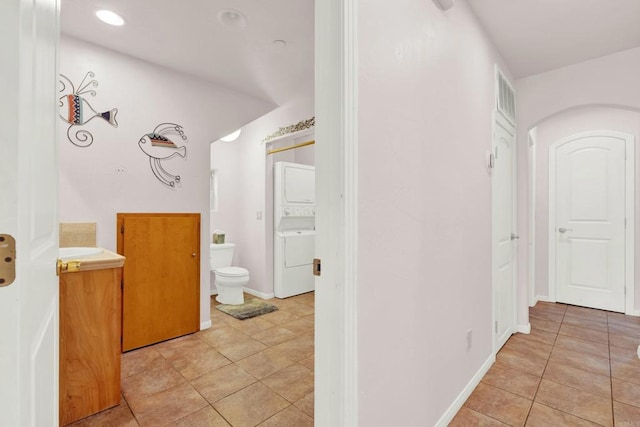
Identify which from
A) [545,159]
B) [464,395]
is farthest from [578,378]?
[545,159]

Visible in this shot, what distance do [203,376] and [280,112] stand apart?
2.90 m

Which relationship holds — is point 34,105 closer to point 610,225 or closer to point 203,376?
point 203,376

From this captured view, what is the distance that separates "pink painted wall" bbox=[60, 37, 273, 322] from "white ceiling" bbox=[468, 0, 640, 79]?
2503mm

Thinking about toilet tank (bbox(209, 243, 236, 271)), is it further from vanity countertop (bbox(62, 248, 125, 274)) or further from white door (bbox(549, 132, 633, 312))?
white door (bbox(549, 132, 633, 312))

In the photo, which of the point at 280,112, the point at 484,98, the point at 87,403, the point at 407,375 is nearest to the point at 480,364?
the point at 407,375

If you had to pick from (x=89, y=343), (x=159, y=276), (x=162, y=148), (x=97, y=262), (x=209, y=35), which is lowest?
(x=89, y=343)

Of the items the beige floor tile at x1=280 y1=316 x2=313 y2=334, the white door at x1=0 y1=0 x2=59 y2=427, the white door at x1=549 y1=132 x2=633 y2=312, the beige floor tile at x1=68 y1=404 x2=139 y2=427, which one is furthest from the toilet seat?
the white door at x1=549 y1=132 x2=633 y2=312

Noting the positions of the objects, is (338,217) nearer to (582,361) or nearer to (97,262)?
(97,262)

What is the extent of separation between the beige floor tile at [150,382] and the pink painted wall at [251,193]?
1867 mm

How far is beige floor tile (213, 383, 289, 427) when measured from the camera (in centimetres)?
170

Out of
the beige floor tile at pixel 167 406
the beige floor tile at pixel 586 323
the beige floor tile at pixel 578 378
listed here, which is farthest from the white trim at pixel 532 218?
the beige floor tile at pixel 167 406

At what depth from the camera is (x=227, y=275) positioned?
141 inches

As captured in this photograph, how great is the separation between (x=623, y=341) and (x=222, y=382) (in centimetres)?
351

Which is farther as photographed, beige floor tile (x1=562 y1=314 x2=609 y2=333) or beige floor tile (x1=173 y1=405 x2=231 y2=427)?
beige floor tile (x1=562 y1=314 x2=609 y2=333)
